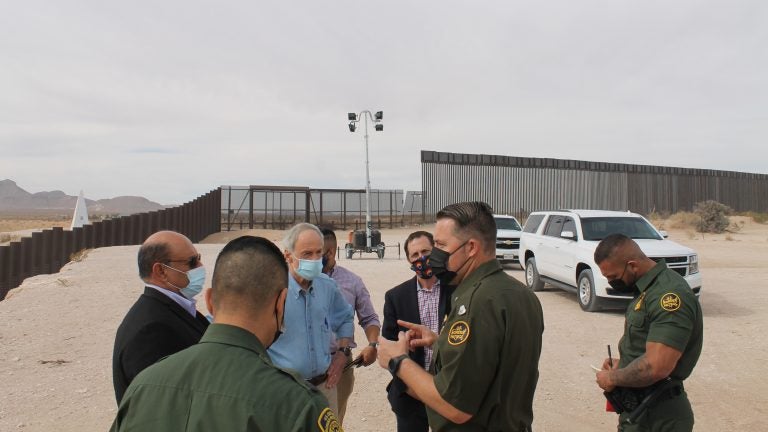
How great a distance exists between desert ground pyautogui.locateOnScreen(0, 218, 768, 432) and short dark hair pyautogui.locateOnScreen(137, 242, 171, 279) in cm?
266

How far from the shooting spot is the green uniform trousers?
9.59ft

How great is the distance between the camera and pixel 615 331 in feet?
27.4

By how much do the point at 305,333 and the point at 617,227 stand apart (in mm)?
9441

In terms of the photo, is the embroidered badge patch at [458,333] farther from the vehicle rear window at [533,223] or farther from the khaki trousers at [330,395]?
the vehicle rear window at [533,223]

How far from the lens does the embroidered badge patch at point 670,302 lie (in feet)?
9.53

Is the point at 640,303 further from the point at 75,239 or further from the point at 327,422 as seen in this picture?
the point at 75,239

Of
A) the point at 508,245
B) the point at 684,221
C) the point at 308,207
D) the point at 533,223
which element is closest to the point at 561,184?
the point at 684,221

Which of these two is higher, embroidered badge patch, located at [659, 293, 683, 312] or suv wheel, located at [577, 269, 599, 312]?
embroidered badge patch, located at [659, 293, 683, 312]

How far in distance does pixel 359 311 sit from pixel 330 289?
785 millimetres

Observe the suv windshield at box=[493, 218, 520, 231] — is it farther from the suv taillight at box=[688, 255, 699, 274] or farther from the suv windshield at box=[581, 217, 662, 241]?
the suv taillight at box=[688, 255, 699, 274]

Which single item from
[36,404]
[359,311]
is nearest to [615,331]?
[359,311]

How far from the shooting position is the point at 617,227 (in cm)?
1123

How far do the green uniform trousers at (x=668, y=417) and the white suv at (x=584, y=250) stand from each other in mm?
6766

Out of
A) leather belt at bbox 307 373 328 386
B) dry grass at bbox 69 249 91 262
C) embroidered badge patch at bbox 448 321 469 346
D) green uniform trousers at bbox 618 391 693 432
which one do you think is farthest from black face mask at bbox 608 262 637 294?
dry grass at bbox 69 249 91 262
